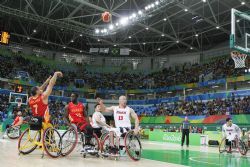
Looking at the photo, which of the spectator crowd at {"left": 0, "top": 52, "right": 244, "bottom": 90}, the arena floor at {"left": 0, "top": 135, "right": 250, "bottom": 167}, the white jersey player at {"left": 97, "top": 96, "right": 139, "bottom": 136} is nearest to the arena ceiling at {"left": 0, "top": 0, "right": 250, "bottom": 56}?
the spectator crowd at {"left": 0, "top": 52, "right": 244, "bottom": 90}

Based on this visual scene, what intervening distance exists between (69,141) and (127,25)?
2474 cm

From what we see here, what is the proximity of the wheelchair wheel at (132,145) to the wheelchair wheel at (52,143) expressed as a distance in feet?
5.64

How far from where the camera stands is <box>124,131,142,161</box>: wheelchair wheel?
25.7 ft

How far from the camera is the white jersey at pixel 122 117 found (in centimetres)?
826

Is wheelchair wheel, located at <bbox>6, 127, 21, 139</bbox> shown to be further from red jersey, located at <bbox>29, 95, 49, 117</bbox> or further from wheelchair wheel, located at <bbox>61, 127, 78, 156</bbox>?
red jersey, located at <bbox>29, 95, 49, 117</bbox>

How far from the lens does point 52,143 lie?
750 centimetres

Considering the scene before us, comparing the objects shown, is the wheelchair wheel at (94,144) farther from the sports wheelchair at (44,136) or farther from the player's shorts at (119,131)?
the sports wheelchair at (44,136)

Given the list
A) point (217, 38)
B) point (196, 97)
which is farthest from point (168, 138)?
point (217, 38)

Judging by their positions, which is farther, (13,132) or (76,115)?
(13,132)

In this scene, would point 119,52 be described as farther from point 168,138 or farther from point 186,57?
point 168,138

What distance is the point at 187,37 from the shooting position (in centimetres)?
3922

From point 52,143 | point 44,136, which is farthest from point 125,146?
point 44,136

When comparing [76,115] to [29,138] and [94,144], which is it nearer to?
[94,144]

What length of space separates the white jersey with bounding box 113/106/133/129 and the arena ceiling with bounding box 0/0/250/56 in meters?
19.5
